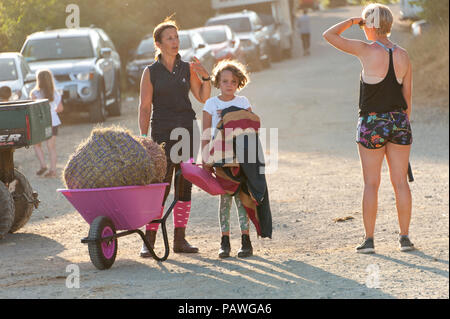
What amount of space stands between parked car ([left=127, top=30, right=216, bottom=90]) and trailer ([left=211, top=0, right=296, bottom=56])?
11322 millimetres

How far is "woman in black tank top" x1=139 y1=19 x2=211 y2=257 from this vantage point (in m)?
7.63

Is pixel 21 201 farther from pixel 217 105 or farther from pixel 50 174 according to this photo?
pixel 50 174

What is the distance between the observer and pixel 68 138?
60.6ft

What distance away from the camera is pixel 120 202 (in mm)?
6934

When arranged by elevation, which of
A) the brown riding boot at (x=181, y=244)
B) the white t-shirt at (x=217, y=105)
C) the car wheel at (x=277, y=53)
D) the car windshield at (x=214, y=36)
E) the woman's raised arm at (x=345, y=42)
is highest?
the woman's raised arm at (x=345, y=42)

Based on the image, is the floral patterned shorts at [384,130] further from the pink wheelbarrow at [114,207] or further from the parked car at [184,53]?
the parked car at [184,53]

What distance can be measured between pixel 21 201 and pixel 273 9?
1179 inches

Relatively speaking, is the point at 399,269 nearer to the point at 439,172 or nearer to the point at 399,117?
the point at 399,117

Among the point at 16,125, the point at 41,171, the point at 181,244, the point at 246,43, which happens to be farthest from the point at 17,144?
the point at 246,43

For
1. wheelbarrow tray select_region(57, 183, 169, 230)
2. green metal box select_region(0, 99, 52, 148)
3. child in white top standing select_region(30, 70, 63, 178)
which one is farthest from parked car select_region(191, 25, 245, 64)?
wheelbarrow tray select_region(57, 183, 169, 230)

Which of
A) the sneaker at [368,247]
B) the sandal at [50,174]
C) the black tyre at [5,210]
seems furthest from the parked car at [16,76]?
the sneaker at [368,247]

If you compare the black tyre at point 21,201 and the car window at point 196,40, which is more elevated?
the car window at point 196,40

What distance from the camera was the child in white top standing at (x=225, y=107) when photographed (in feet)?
24.2
